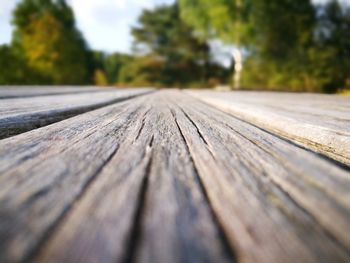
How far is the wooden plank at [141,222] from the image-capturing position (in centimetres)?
23

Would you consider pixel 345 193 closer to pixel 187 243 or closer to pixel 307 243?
pixel 307 243

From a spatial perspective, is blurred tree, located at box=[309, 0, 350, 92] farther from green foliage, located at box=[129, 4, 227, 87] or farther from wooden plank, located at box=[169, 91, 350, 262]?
wooden plank, located at box=[169, 91, 350, 262]

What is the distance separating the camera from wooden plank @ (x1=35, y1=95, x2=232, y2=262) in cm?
23

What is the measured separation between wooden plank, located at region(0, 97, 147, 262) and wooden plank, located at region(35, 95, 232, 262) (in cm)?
2

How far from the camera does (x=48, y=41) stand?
19.5m

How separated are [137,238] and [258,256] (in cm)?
12

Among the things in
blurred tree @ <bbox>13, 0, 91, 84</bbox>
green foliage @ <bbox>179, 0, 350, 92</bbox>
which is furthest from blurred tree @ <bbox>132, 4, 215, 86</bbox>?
Answer: green foliage @ <bbox>179, 0, 350, 92</bbox>

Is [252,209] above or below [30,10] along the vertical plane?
below

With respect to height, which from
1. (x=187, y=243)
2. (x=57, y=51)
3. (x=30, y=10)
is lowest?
(x=187, y=243)

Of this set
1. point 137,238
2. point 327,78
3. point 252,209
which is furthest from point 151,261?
point 327,78

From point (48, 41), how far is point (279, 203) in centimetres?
2273

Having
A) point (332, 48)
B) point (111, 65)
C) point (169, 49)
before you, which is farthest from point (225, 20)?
point (111, 65)

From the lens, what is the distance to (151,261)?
224mm

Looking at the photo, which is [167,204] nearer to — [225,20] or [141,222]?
[141,222]
